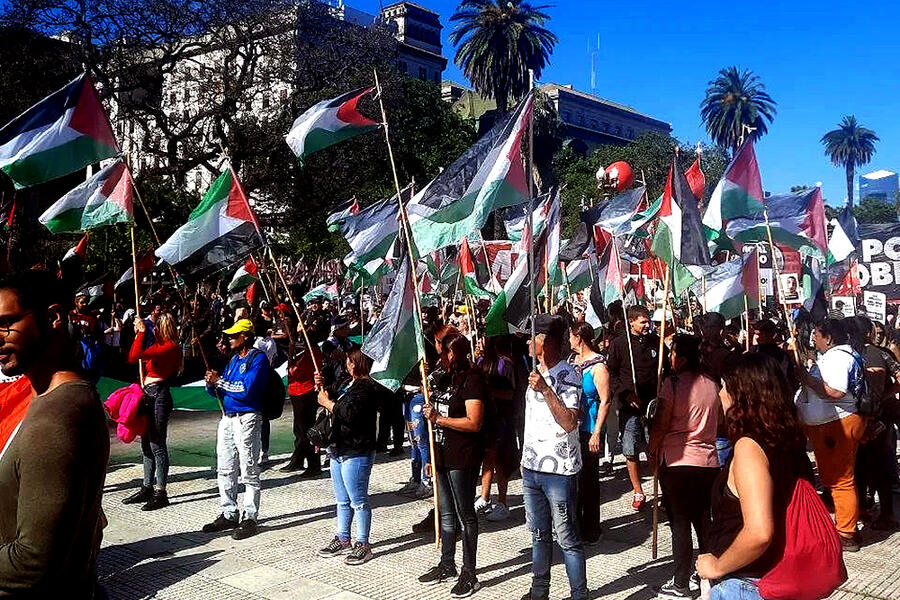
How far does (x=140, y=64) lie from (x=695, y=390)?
2801 centimetres

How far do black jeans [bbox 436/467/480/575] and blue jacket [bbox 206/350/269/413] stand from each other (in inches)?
86.9

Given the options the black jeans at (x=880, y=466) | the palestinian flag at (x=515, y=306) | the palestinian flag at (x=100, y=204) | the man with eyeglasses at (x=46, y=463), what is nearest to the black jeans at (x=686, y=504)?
the palestinian flag at (x=515, y=306)

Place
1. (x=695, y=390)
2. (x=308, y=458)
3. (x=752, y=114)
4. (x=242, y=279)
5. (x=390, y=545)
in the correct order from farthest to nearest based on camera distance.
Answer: (x=752, y=114)
(x=242, y=279)
(x=308, y=458)
(x=390, y=545)
(x=695, y=390)

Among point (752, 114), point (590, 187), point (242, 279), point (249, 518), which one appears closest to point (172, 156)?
point (242, 279)

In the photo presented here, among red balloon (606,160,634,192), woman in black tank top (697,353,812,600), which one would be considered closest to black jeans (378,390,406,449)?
woman in black tank top (697,353,812,600)

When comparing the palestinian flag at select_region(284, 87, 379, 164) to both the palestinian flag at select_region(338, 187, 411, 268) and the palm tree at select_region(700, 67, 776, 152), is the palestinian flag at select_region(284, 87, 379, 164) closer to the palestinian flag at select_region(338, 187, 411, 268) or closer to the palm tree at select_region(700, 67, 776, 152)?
the palestinian flag at select_region(338, 187, 411, 268)

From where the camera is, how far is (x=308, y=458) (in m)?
9.97

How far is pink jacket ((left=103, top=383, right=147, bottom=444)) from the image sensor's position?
26.2ft

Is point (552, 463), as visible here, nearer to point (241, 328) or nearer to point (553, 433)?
point (553, 433)

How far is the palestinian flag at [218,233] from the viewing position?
793 centimetres

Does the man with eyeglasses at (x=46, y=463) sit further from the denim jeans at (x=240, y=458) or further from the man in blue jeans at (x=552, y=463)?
Answer: the denim jeans at (x=240, y=458)

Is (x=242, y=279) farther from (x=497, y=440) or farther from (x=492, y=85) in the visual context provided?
(x=492, y=85)

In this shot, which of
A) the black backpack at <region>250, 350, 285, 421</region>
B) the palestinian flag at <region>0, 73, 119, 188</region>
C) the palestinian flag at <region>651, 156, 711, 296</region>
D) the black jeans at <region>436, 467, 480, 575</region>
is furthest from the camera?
the black backpack at <region>250, 350, 285, 421</region>

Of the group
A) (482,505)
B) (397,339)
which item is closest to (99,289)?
(482,505)
